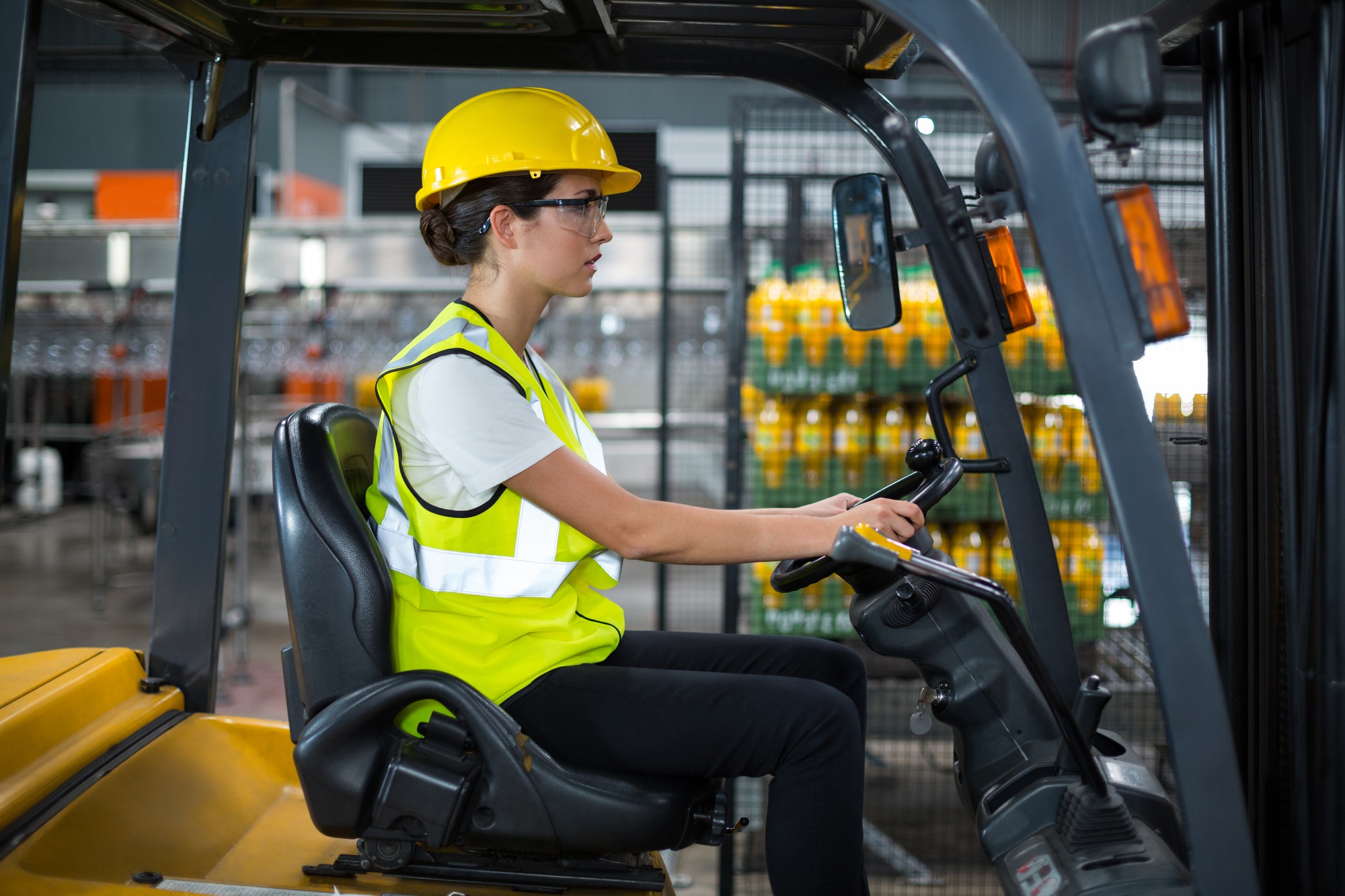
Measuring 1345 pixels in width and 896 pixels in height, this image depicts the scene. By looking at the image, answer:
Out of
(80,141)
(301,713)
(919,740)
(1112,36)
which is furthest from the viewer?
(80,141)

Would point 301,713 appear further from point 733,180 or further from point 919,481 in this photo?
point 733,180

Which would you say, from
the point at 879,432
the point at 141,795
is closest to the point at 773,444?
the point at 879,432

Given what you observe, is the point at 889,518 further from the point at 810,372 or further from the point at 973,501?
the point at 973,501

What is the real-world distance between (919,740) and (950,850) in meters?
1.01

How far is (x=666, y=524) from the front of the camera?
193 cm

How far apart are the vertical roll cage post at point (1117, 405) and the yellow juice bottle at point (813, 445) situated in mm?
3494

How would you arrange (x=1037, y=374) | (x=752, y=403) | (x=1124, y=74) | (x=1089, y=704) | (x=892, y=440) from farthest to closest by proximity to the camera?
(x=752, y=403), (x=892, y=440), (x=1037, y=374), (x=1089, y=704), (x=1124, y=74)

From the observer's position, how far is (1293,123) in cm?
185

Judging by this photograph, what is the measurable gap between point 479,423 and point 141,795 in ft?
3.48

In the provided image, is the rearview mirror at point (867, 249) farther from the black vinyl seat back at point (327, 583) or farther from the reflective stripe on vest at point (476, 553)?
the black vinyl seat back at point (327, 583)

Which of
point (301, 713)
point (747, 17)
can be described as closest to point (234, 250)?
point (301, 713)

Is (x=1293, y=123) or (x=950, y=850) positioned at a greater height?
(x=1293, y=123)

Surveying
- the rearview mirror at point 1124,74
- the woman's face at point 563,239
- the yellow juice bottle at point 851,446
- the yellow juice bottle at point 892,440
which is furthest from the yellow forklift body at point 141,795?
the yellow juice bottle at point 892,440

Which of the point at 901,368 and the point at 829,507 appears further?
the point at 901,368
